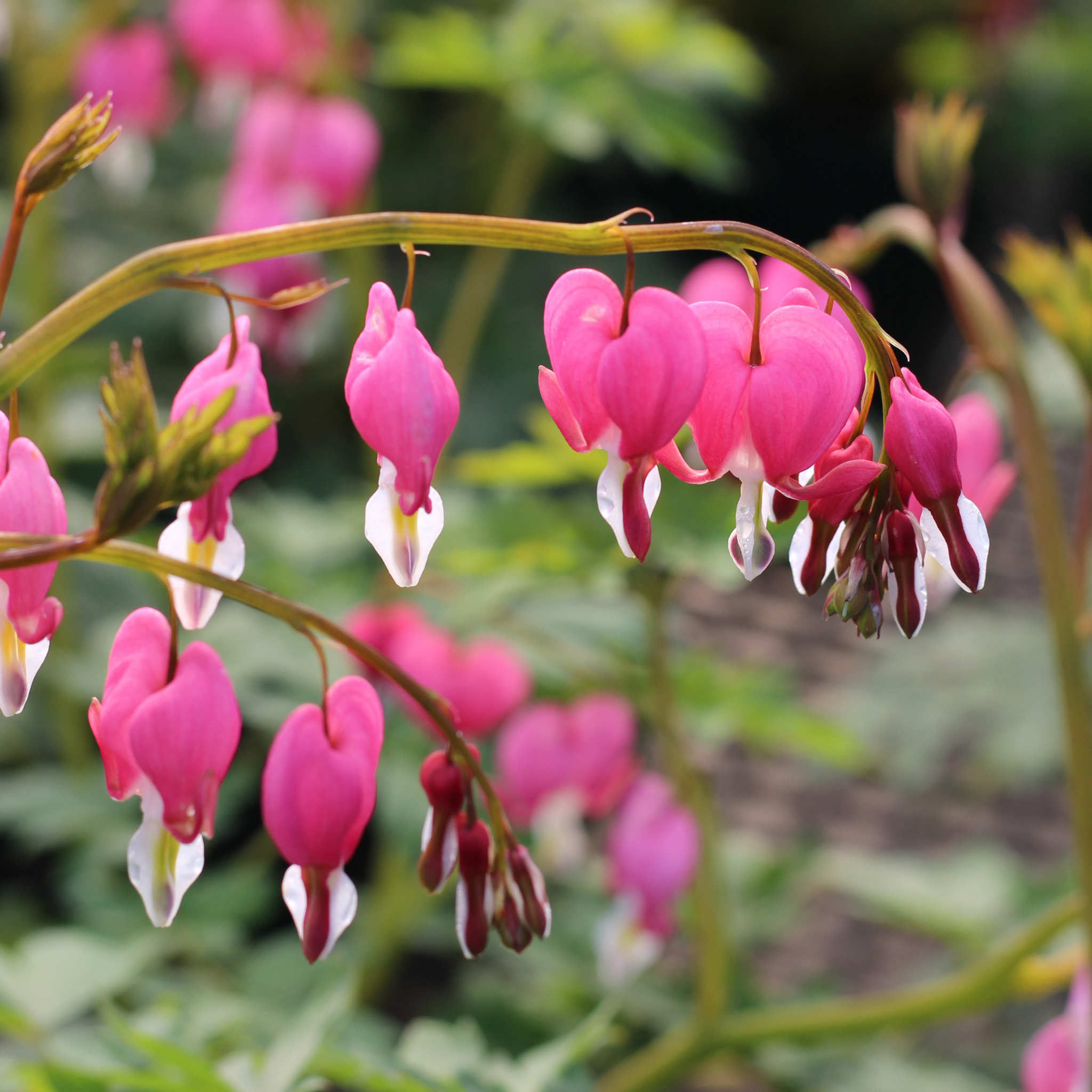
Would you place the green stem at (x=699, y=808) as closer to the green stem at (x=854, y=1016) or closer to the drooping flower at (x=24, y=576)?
the green stem at (x=854, y=1016)

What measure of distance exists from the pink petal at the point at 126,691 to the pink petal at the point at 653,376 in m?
0.21

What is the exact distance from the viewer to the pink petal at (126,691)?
52 cm

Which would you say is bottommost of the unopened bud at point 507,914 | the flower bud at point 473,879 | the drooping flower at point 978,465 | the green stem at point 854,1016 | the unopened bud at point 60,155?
the green stem at point 854,1016

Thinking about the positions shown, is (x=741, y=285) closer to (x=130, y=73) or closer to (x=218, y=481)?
(x=218, y=481)

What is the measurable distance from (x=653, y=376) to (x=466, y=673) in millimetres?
893

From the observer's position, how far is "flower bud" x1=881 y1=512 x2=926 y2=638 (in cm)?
51

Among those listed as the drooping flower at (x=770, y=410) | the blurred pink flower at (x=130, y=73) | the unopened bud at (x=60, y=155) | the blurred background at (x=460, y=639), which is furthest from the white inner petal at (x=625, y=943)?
the blurred pink flower at (x=130, y=73)

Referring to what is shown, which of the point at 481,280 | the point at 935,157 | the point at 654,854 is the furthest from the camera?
the point at 481,280

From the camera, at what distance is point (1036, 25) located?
4832mm

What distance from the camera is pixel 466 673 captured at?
53.1 inches

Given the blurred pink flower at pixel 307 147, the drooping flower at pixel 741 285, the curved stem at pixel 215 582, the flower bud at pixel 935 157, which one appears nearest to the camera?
the curved stem at pixel 215 582

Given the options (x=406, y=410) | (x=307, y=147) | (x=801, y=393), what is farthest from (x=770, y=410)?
(x=307, y=147)

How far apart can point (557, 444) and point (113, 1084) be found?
24.8 inches

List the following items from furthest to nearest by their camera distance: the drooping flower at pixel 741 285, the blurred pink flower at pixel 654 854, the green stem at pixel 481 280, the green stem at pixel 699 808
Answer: the green stem at pixel 481 280, the blurred pink flower at pixel 654 854, the green stem at pixel 699 808, the drooping flower at pixel 741 285
